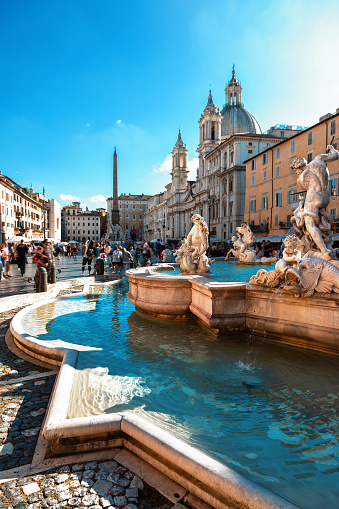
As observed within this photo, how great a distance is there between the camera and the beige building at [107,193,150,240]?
121750 millimetres

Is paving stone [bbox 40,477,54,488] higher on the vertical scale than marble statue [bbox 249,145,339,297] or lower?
lower

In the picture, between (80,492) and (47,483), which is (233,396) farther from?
(47,483)

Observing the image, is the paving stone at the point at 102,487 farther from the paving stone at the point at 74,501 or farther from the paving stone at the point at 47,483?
the paving stone at the point at 47,483

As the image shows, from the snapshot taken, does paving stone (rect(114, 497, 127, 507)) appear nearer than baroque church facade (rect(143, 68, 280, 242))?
Yes

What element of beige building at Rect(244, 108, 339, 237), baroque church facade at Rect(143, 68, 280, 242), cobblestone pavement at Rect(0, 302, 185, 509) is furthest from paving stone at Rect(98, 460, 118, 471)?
baroque church facade at Rect(143, 68, 280, 242)

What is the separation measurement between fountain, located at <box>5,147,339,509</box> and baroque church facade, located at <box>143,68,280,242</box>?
3519cm

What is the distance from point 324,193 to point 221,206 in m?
46.3

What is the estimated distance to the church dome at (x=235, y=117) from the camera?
203 feet

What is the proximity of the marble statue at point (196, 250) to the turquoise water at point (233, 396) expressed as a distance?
2.32 meters

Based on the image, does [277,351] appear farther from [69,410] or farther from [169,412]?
[69,410]

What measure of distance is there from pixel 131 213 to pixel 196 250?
385 ft

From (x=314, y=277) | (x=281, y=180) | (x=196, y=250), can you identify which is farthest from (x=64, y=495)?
(x=281, y=180)

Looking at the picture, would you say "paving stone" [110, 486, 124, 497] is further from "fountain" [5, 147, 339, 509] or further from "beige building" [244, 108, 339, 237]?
"beige building" [244, 108, 339, 237]

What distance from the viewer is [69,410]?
8.80ft
